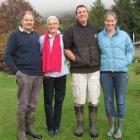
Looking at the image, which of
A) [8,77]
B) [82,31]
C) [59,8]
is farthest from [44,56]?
[59,8]

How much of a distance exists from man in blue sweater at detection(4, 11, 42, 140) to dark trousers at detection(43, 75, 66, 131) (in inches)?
8.0

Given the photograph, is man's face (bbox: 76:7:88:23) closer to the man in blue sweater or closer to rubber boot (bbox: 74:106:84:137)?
the man in blue sweater

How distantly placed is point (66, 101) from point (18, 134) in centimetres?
419

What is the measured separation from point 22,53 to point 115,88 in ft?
5.78

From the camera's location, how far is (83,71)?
795 centimetres

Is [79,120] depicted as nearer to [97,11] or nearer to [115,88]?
Result: [115,88]

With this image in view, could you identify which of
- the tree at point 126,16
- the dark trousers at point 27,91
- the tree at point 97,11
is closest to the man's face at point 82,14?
the dark trousers at point 27,91

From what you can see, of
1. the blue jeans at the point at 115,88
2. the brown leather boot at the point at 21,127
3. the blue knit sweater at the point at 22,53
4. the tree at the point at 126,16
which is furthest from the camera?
the tree at the point at 126,16

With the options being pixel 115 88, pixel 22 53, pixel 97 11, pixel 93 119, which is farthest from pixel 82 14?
pixel 97 11

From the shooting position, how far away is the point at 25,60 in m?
7.57

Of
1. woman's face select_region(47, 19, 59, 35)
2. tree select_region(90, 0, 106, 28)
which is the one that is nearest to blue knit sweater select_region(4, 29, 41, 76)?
woman's face select_region(47, 19, 59, 35)

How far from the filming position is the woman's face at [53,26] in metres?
7.81

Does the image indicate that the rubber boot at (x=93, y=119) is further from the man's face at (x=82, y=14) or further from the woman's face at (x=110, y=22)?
the man's face at (x=82, y=14)

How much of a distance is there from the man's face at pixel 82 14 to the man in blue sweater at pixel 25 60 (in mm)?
806
